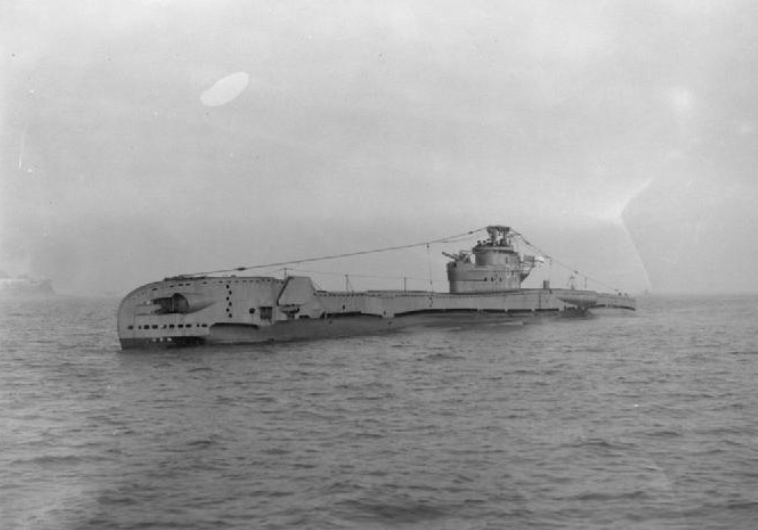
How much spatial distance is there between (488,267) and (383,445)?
41.4 metres

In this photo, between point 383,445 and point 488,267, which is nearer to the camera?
point 383,445

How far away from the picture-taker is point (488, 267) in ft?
181

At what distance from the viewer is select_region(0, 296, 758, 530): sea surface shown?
10.8 m

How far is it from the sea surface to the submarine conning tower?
79.9ft

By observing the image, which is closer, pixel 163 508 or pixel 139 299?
pixel 163 508

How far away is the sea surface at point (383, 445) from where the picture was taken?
427 inches

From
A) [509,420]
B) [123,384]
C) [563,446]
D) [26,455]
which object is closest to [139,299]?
[123,384]

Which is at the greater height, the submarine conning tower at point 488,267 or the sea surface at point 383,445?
the submarine conning tower at point 488,267

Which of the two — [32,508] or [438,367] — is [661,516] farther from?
[438,367]

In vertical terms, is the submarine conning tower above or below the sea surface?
above

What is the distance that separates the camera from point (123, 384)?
25.3m

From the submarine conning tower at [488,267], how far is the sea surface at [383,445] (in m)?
24.4

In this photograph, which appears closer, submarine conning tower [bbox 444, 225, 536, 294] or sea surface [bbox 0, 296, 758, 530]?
sea surface [bbox 0, 296, 758, 530]

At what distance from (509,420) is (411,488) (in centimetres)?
626
